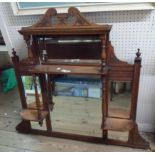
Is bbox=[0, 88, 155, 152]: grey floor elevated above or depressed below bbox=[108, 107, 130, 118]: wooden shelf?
below

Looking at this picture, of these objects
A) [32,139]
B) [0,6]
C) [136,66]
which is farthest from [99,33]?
[32,139]

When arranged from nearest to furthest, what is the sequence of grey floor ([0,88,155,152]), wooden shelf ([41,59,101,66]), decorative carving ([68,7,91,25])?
decorative carving ([68,7,91,25])
wooden shelf ([41,59,101,66])
grey floor ([0,88,155,152])

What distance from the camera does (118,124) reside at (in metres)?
1.41

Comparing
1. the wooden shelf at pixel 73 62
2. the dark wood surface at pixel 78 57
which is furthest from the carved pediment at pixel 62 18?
the wooden shelf at pixel 73 62

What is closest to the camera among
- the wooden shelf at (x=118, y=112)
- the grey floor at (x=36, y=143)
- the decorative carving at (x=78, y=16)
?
the decorative carving at (x=78, y=16)

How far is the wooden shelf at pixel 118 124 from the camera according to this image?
→ 1388 mm

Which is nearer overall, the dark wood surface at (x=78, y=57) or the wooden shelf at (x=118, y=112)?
the dark wood surface at (x=78, y=57)

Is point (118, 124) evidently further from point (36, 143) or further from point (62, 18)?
point (62, 18)

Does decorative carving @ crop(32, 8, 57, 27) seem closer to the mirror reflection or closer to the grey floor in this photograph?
the mirror reflection

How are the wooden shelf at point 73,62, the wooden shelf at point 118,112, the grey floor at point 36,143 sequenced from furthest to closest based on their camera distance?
the grey floor at point 36,143, the wooden shelf at point 118,112, the wooden shelf at point 73,62

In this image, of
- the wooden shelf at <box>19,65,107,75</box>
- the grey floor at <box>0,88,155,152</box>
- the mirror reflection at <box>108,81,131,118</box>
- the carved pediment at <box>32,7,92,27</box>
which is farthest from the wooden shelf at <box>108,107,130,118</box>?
the carved pediment at <box>32,7,92,27</box>

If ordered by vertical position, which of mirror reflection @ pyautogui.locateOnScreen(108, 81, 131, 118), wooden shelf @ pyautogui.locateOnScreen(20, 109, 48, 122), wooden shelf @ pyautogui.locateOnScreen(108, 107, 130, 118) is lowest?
wooden shelf @ pyautogui.locateOnScreen(20, 109, 48, 122)

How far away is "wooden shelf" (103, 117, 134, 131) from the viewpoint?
139cm

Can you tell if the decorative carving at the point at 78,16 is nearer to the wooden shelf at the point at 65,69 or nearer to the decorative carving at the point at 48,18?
the decorative carving at the point at 48,18
